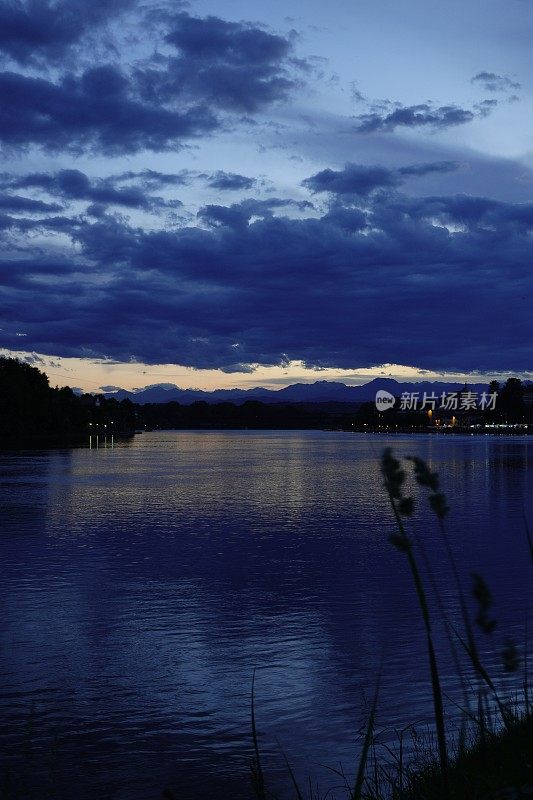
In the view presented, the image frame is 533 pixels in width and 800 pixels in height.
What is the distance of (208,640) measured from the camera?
53.5 ft

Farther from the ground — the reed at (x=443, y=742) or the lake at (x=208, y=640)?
the reed at (x=443, y=742)

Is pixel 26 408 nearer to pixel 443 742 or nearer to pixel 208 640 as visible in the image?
pixel 208 640

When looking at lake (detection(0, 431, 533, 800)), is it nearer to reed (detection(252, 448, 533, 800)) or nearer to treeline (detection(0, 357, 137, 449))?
reed (detection(252, 448, 533, 800))

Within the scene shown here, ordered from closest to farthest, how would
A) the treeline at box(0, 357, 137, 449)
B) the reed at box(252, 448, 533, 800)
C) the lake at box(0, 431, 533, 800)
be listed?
the reed at box(252, 448, 533, 800) → the lake at box(0, 431, 533, 800) → the treeline at box(0, 357, 137, 449)

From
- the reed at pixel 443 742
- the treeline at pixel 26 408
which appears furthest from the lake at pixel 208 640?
the treeline at pixel 26 408

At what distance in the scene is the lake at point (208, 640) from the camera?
10.7 m

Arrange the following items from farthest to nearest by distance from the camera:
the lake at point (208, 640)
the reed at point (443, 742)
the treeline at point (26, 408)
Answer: the treeline at point (26, 408) < the lake at point (208, 640) < the reed at point (443, 742)

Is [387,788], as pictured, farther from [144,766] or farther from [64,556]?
[64,556]

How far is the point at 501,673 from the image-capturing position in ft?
45.3

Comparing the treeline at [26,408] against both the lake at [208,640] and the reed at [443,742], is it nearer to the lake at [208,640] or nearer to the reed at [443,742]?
the lake at [208,640]

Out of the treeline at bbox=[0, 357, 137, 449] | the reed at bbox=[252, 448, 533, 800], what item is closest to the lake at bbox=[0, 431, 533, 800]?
the reed at bbox=[252, 448, 533, 800]

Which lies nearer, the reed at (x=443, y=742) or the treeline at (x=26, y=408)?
the reed at (x=443, y=742)

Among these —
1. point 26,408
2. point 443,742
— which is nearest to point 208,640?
point 443,742

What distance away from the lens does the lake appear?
35.1ft
